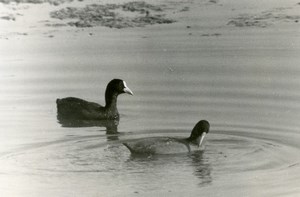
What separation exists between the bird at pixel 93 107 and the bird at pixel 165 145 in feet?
8.79

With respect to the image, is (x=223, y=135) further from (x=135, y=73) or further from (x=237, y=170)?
(x=135, y=73)

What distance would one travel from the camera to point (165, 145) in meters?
11.4

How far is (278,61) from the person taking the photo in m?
15.3

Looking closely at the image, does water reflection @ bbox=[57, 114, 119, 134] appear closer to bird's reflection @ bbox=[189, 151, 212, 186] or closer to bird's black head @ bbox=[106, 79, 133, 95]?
bird's black head @ bbox=[106, 79, 133, 95]

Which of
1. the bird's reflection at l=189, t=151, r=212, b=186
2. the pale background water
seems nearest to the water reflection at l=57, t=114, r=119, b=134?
the pale background water

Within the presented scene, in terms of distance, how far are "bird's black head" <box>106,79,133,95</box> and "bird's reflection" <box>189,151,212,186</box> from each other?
3.30 metres

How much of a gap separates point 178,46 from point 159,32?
0.96m

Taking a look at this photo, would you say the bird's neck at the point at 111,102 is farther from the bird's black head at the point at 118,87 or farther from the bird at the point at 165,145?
the bird at the point at 165,145

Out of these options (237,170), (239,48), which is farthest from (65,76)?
(237,170)

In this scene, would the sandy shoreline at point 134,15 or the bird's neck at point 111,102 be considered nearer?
the bird's neck at point 111,102

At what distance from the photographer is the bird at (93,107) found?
46.7ft

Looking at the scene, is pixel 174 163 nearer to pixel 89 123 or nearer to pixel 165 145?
pixel 165 145

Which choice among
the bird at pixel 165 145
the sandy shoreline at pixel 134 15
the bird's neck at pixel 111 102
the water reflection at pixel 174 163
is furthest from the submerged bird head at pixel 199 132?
the sandy shoreline at pixel 134 15

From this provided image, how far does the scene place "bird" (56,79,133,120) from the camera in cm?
1424
